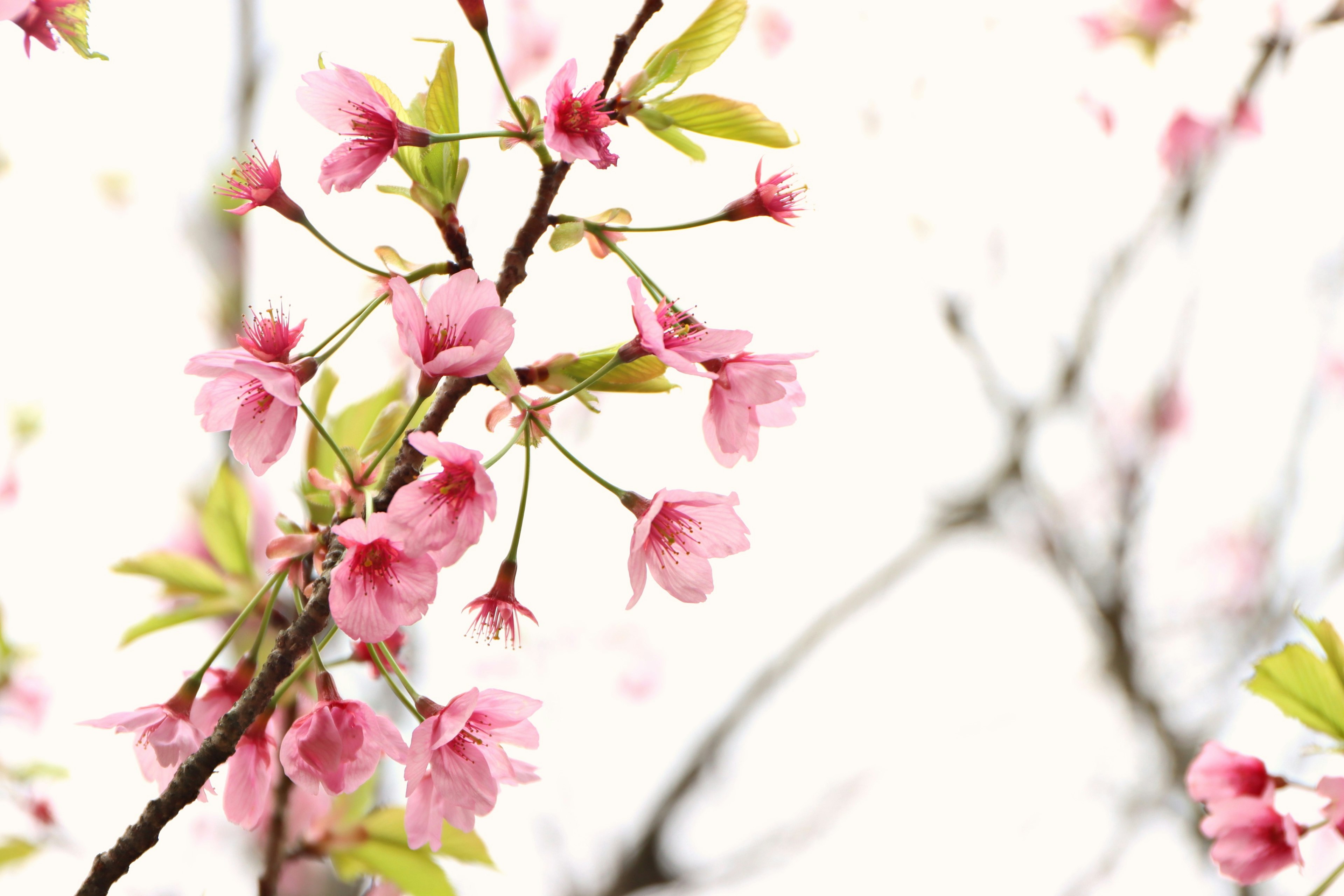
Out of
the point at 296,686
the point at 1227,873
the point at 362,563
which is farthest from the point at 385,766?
the point at 1227,873

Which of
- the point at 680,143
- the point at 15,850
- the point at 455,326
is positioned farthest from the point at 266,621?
the point at 15,850

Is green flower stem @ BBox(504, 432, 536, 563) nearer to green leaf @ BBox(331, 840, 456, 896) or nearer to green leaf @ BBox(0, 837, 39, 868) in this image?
green leaf @ BBox(331, 840, 456, 896)

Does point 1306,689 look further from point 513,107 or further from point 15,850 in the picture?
point 15,850

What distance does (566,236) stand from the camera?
0.61 meters

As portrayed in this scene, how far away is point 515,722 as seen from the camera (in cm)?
67

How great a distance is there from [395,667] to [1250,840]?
78 cm

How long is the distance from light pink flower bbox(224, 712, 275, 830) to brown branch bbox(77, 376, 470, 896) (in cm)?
11

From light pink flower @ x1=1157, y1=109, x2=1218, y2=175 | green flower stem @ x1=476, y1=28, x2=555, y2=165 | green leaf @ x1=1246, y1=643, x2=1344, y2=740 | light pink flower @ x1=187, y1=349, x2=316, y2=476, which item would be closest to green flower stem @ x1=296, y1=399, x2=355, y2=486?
light pink flower @ x1=187, y1=349, x2=316, y2=476

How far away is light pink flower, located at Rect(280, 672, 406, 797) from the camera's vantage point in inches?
23.4

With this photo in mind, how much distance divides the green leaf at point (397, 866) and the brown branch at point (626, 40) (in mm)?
697

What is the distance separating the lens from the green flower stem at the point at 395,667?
1.96ft

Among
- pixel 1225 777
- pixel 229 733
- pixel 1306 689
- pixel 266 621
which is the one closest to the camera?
pixel 229 733

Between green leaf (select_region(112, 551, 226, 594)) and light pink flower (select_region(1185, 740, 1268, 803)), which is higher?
green leaf (select_region(112, 551, 226, 594))

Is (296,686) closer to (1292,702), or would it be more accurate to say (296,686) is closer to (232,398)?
(232,398)
